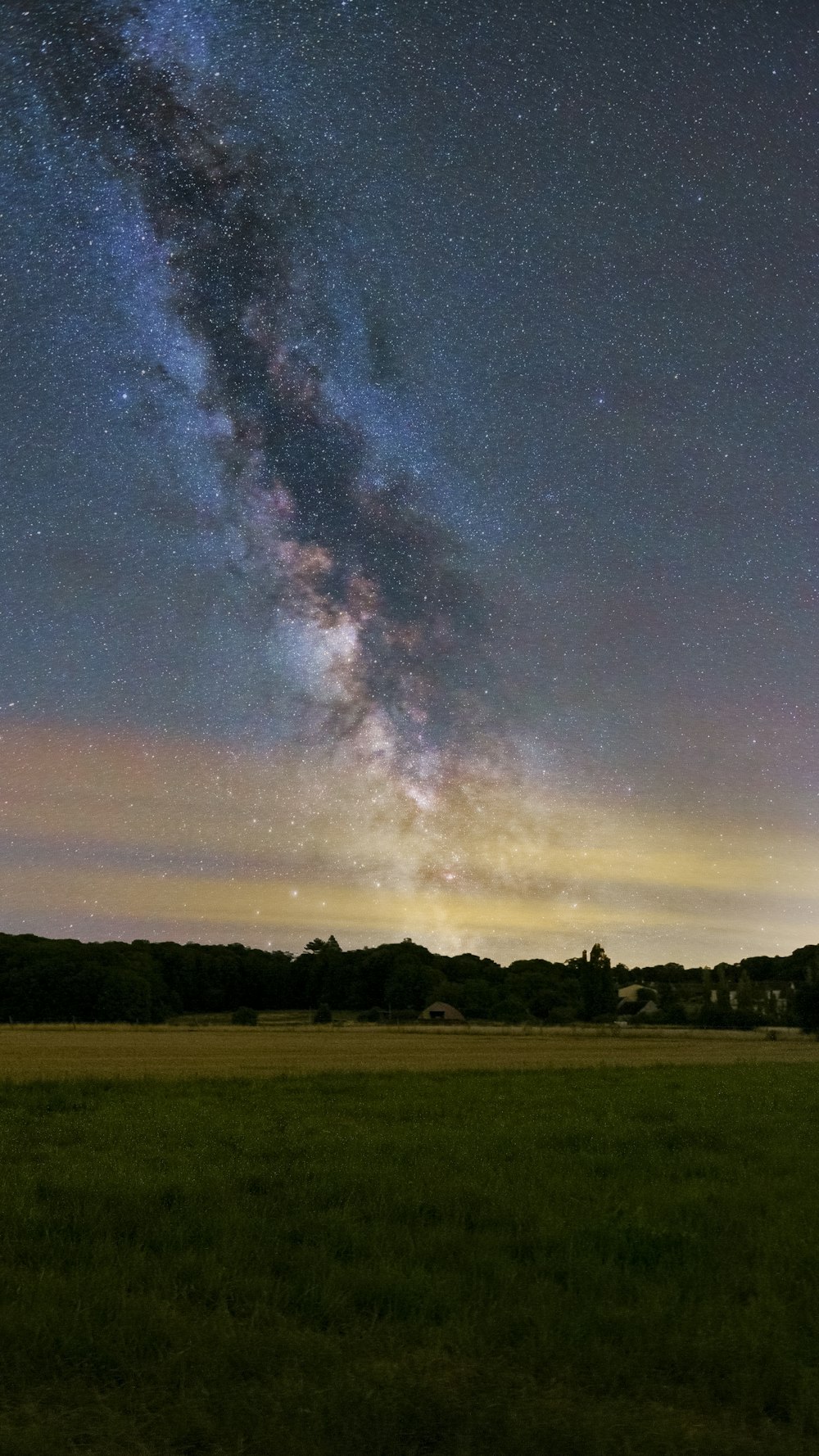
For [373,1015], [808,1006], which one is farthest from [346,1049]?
[373,1015]

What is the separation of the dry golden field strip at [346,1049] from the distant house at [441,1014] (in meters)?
24.5

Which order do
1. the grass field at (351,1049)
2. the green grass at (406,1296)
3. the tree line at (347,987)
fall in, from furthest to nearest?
the tree line at (347,987) → the grass field at (351,1049) → the green grass at (406,1296)

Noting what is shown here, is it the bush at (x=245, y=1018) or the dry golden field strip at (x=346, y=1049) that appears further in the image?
the bush at (x=245, y=1018)

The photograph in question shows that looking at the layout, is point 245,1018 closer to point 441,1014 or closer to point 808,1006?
point 441,1014

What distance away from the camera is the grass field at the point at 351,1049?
46.3m

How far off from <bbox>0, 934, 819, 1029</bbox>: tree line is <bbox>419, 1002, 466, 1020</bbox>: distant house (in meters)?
2.61

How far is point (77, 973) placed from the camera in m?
129

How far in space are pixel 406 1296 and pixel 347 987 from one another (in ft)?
547

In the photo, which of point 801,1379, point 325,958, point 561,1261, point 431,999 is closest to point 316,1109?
point 561,1261

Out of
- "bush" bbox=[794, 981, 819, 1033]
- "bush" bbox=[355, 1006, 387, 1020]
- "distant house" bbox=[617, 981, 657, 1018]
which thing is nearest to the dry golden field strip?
"bush" bbox=[794, 981, 819, 1033]

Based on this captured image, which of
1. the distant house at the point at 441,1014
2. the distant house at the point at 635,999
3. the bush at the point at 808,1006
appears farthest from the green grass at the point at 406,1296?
the distant house at the point at 635,999

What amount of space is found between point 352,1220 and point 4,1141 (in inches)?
343

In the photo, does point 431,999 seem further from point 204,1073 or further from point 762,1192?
point 762,1192

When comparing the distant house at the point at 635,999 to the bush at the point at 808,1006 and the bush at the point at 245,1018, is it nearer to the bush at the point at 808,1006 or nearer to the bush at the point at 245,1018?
the bush at the point at 245,1018
